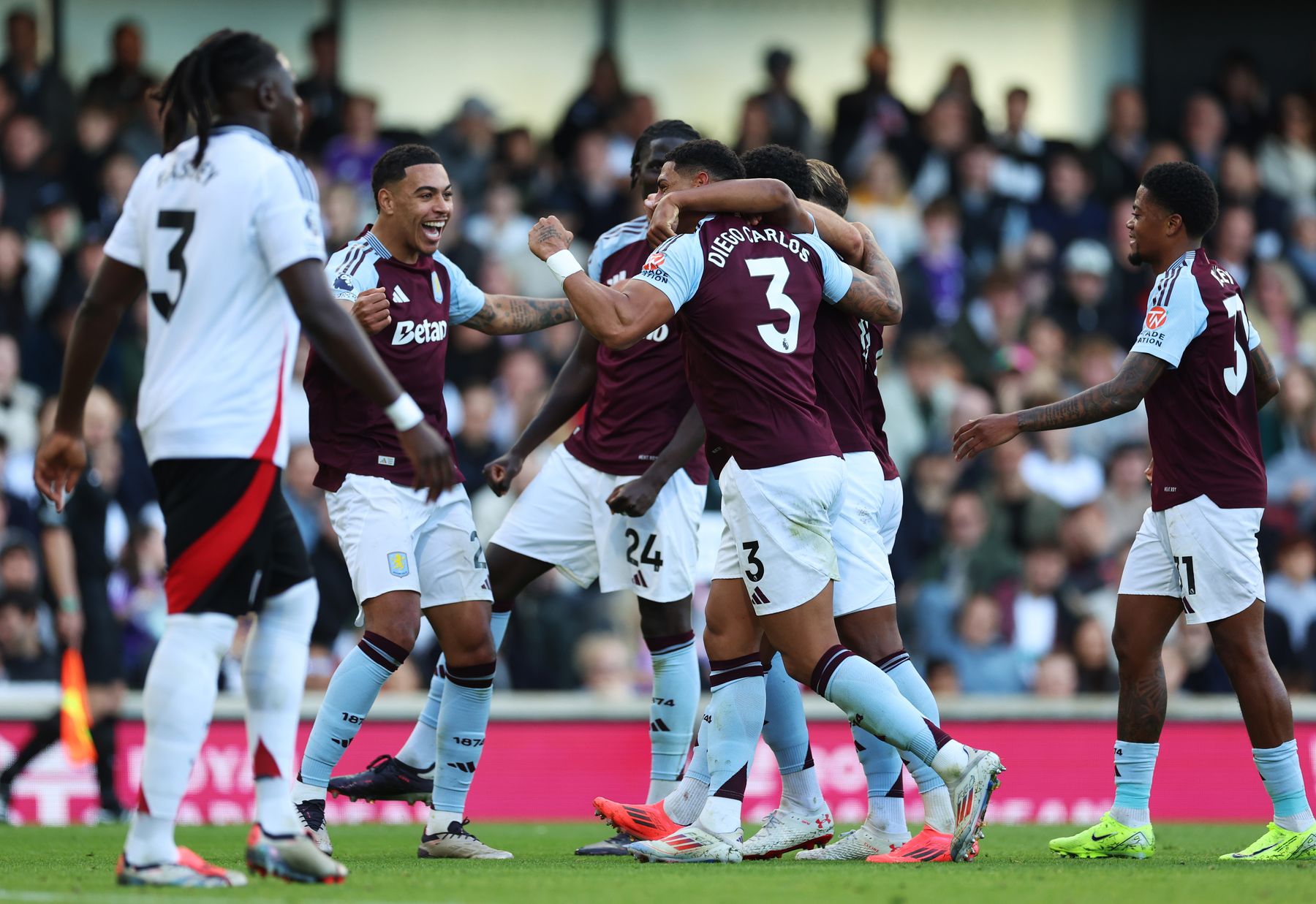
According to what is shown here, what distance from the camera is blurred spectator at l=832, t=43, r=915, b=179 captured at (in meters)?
16.5

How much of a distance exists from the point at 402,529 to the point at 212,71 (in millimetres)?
2160

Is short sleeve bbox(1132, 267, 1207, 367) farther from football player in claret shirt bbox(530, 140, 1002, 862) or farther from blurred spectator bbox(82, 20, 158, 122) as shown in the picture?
blurred spectator bbox(82, 20, 158, 122)

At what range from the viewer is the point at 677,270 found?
254 inches

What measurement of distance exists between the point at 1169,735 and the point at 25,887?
7.80 metres

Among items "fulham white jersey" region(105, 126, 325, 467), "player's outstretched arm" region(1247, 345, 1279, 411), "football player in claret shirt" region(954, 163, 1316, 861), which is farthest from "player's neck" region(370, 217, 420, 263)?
"player's outstretched arm" region(1247, 345, 1279, 411)

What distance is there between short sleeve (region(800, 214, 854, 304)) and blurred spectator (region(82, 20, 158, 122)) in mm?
9915

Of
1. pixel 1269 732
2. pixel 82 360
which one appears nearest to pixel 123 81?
pixel 82 360

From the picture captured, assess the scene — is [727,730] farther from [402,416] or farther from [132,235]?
[132,235]

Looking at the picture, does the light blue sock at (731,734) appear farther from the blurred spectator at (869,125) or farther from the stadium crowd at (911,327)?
the blurred spectator at (869,125)

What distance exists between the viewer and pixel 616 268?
8.09m

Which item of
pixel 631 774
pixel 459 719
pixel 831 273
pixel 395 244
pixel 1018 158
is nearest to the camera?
pixel 831 273

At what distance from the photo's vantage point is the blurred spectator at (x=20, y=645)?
11570mm

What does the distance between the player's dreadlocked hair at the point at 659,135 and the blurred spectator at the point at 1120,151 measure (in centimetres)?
999

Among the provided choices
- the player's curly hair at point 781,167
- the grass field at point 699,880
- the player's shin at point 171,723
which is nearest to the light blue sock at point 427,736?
the grass field at point 699,880
